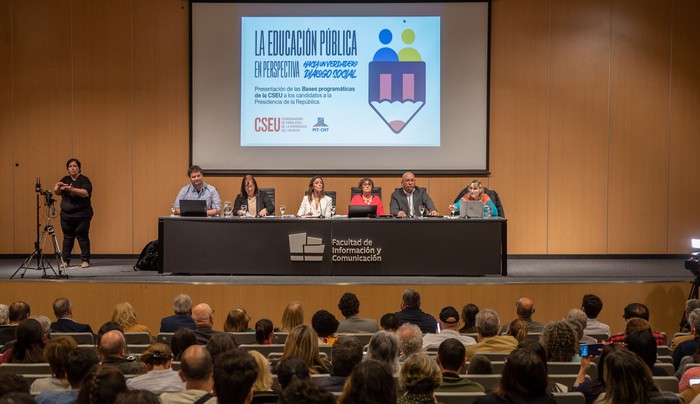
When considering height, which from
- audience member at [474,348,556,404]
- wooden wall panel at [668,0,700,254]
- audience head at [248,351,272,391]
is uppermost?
wooden wall panel at [668,0,700,254]

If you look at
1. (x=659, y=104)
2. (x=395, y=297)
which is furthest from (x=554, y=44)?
(x=395, y=297)

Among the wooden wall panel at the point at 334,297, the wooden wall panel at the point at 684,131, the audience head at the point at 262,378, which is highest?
the wooden wall panel at the point at 684,131

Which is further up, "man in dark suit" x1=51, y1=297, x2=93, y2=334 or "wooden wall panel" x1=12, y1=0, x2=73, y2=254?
"wooden wall panel" x1=12, y1=0, x2=73, y2=254

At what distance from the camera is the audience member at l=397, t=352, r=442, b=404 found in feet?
12.3

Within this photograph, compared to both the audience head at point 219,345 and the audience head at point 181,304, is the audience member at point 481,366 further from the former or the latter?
the audience head at point 181,304

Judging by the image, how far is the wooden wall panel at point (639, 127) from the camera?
11695 millimetres

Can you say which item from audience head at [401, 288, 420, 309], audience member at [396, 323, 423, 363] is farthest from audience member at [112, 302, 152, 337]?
audience member at [396, 323, 423, 363]

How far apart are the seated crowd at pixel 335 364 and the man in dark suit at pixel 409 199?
3349 millimetres

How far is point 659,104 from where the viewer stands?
1175cm

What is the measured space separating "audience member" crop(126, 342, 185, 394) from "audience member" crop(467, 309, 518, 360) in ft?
6.72

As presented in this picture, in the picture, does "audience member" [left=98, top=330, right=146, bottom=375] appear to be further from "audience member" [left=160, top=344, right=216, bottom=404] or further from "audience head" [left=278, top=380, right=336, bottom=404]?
"audience head" [left=278, top=380, right=336, bottom=404]

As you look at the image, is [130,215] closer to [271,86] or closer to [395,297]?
[271,86]

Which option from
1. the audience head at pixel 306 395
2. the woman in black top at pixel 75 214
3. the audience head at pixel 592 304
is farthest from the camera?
the woman in black top at pixel 75 214

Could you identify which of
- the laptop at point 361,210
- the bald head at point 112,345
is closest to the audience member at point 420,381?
the bald head at point 112,345
